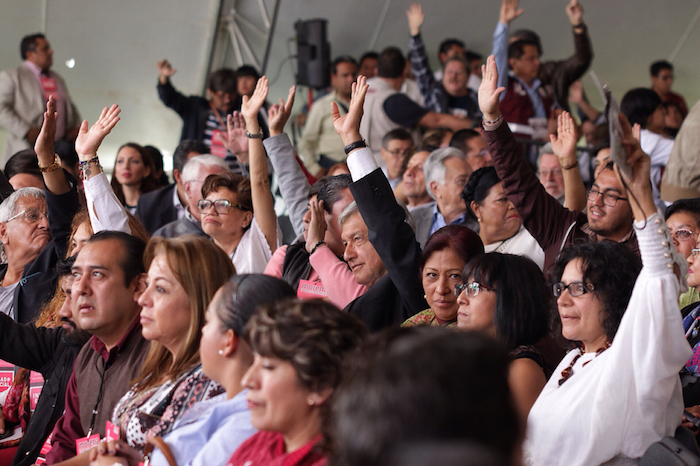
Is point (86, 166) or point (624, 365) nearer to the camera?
point (624, 365)

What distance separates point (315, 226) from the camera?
278 centimetres

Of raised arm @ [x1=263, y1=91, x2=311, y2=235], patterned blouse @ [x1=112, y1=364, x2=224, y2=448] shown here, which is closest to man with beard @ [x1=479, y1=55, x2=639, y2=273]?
raised arm @ [x1=263, y1=91, x2=311, y2=235]

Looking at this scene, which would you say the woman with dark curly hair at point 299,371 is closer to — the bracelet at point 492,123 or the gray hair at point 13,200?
the bracelet at point 492,123

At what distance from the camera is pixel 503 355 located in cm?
88

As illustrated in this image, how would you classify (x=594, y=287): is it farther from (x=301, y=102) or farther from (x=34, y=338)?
(x=301, y=102)

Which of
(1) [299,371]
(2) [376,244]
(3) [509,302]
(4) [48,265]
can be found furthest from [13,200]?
(1) [299,371]

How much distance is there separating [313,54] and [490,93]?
398 cm

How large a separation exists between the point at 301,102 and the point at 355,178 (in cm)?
505

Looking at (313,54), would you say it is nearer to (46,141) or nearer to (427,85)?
(427,85)

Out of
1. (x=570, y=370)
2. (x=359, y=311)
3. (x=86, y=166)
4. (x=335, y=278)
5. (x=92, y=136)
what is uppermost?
(x=92, y=136)

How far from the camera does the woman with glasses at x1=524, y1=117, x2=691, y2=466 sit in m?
1.58

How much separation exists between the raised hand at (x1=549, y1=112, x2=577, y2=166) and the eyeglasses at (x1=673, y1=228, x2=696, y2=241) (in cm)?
51

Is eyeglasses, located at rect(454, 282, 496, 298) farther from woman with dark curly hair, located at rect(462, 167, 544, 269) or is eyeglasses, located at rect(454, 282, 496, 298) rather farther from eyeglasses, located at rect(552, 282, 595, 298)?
woman with dark curly hair, located at rect(462, 167, 544, 269)

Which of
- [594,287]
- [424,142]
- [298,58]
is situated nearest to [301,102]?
[298,58]
